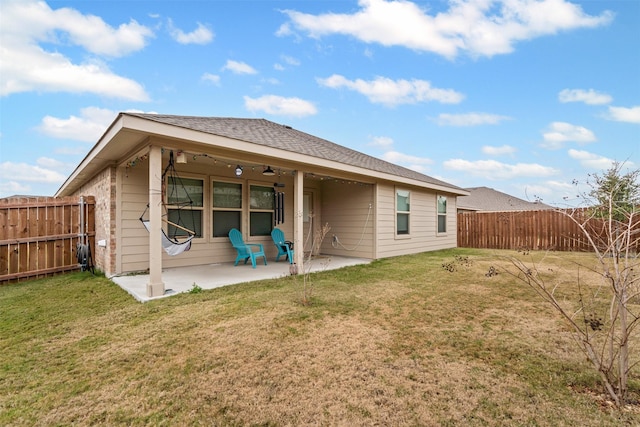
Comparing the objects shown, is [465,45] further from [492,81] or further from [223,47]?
[223,47]

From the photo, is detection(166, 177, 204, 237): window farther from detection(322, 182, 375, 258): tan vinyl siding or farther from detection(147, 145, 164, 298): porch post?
detection(322, 182, 375, 258): tan vinyl siding

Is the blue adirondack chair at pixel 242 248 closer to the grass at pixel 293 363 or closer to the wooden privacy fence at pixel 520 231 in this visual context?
the grass at pixel 293 363

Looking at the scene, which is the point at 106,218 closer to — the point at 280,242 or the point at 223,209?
the point at 223,209

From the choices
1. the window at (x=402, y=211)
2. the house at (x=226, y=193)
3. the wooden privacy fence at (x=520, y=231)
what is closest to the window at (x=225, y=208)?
the house at (x=226, y=193)

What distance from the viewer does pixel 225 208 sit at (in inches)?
278

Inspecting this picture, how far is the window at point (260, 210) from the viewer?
759 centimetres

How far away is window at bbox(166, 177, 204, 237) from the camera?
632 cm

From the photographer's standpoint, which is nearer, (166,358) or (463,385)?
(463,385)

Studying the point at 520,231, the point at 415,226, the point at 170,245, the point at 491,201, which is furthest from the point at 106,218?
the point at 491,201

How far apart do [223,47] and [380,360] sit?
9.62m

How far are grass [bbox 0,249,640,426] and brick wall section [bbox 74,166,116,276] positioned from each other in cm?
145

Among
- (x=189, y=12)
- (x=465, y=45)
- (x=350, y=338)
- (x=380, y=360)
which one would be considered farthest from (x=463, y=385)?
(x=465, y=45)

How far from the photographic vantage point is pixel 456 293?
4582 mm

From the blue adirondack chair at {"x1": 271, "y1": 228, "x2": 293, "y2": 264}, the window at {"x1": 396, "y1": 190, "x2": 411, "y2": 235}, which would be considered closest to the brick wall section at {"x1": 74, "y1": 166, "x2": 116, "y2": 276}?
the blue adirondack chair at {"x1": 271, "y1": 228, "x2": 293, "y2": 264}
